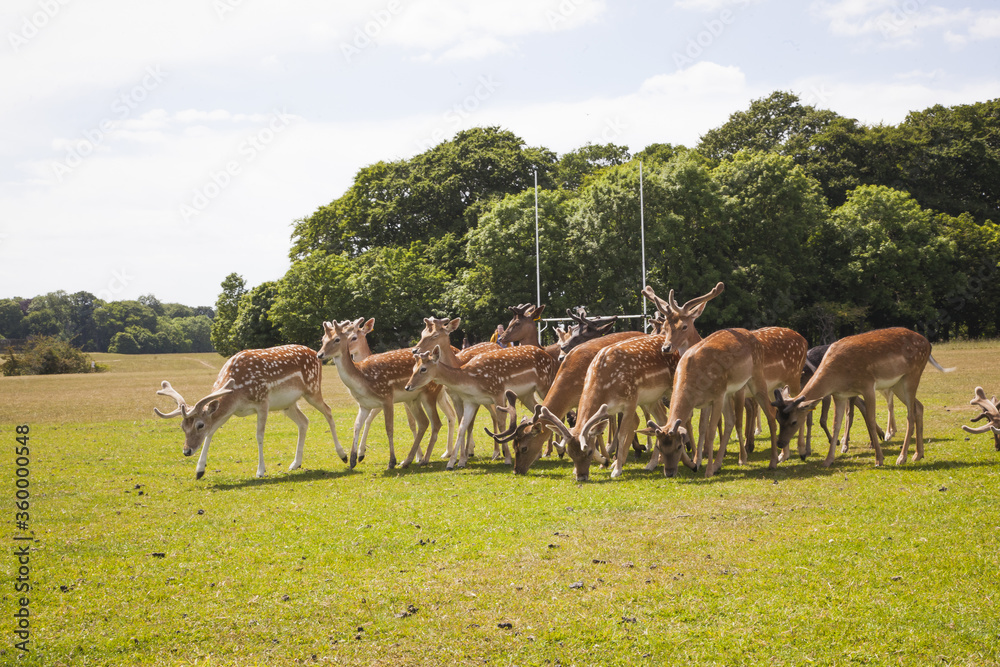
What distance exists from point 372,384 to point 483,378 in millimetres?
1765

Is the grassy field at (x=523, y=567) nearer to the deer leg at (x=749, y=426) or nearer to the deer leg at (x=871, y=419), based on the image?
the deer leg at (x=871, y=419)

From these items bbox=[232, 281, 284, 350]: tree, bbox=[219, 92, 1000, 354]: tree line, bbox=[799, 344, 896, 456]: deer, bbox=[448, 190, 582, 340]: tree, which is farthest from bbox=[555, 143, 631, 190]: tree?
bbox=[799, 344, 896, 456]: deer

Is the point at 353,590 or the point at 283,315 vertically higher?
the point at 283,315

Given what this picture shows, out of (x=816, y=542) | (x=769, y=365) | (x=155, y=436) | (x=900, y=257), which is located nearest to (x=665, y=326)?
(x=769, y=365)

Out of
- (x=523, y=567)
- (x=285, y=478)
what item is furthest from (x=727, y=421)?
(x=285, y=478)

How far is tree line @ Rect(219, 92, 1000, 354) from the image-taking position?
44.6m

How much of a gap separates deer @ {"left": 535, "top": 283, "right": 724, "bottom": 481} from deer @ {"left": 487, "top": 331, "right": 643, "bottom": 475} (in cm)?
24

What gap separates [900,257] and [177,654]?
47826 mm

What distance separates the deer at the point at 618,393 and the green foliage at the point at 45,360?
50.3 metres

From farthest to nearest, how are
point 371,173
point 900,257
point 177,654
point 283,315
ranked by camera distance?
point 371,173
point 283,315
point 900,257
point 177,654

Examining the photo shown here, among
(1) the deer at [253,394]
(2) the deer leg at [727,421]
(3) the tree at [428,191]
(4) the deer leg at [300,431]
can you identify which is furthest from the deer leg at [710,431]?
(3) the tree at [428,191]

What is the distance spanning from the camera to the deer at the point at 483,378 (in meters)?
12.4

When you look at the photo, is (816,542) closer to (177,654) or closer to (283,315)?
(177,654)

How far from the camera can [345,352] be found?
12.9 m
